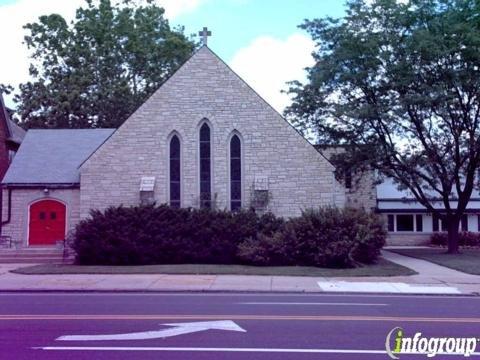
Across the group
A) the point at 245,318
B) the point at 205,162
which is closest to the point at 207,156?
the point at 205,162

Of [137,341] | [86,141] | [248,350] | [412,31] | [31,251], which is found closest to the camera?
[248,350]

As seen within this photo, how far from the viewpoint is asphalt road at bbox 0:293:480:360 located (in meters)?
8.49

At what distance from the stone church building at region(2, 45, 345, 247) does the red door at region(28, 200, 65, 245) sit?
2.39 m

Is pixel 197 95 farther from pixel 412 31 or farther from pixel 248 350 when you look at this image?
pixel 248 350

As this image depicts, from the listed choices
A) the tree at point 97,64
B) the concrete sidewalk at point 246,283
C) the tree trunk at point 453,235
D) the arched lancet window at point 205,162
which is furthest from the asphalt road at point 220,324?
the tree at point 97,64

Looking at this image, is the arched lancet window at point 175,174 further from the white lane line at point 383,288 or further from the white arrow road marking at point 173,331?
the white arrow road marking at point 173,331

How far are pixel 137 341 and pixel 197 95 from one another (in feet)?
65.3

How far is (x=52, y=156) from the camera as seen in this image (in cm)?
3186

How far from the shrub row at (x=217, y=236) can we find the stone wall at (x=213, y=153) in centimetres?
172

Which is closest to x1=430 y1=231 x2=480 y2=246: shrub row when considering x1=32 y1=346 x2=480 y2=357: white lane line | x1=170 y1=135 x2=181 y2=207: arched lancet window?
x1=170 y1=135 x2=181 y2=207: arched lancet window

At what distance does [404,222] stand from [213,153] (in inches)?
791

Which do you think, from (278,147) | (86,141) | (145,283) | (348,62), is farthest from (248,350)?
(86,141)

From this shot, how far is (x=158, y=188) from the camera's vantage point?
2788cm

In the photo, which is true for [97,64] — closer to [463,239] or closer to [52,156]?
[52,156]
